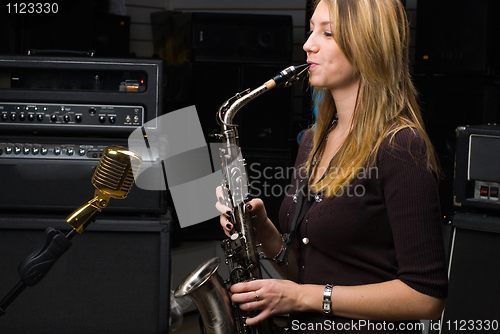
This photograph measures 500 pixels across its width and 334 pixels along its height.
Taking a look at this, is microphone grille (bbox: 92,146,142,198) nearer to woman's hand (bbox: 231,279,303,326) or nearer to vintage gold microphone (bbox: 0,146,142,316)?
vintage gold microphone (bbox: 0,146,142,316)

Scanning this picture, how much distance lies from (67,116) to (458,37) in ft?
9.19

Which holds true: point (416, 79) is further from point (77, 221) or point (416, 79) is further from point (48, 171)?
point (77, 221)

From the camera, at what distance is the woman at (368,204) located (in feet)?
3.74

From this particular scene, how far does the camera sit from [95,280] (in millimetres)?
1882

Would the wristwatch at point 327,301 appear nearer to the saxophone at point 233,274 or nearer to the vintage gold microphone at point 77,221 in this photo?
the saxophone at point 233,274

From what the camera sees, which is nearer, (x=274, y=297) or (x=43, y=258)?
(x=43, y=258)

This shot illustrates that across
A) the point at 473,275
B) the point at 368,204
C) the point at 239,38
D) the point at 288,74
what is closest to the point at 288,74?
the point at 288,74

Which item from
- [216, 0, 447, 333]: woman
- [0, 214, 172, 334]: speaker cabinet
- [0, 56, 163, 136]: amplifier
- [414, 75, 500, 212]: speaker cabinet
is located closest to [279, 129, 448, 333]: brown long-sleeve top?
[216, 0, 447, 333]: woman

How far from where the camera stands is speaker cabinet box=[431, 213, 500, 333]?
6.61 feet

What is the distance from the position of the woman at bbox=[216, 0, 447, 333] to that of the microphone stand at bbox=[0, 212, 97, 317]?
0.45m

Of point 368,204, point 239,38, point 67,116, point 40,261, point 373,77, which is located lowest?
point 40,261

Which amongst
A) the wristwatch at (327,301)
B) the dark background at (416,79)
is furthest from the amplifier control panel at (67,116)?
the dark background at (416,79)

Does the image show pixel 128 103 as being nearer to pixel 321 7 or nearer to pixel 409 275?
pixel 321 7

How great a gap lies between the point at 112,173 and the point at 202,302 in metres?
0.64
